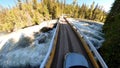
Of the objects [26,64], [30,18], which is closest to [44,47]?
[26,64]

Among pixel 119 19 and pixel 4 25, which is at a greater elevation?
pixel 119 19

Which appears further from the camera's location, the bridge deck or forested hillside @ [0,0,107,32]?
forested hillside @ [0,0,107,32]

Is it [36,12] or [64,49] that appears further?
[36,12]

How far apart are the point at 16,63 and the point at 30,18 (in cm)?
6189

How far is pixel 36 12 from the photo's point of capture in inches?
3718

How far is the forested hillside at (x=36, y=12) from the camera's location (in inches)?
3351

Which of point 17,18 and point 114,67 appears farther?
point 17,18

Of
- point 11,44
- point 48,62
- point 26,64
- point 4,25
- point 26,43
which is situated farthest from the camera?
point 4,25

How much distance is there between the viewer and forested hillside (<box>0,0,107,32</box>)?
85.1 metres

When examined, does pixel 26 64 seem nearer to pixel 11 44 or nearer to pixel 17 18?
pixel 11 44

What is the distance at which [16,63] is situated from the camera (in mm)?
26625

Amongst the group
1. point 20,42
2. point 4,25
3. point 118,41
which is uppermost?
point 118,41

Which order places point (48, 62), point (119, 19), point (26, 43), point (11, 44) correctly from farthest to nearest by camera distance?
point (11, 44)
point (26, 43)
point (119, 19)
point (48, 62)

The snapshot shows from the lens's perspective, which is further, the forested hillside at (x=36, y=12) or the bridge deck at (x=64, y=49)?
the forested hillside at (x=36, y=12)
